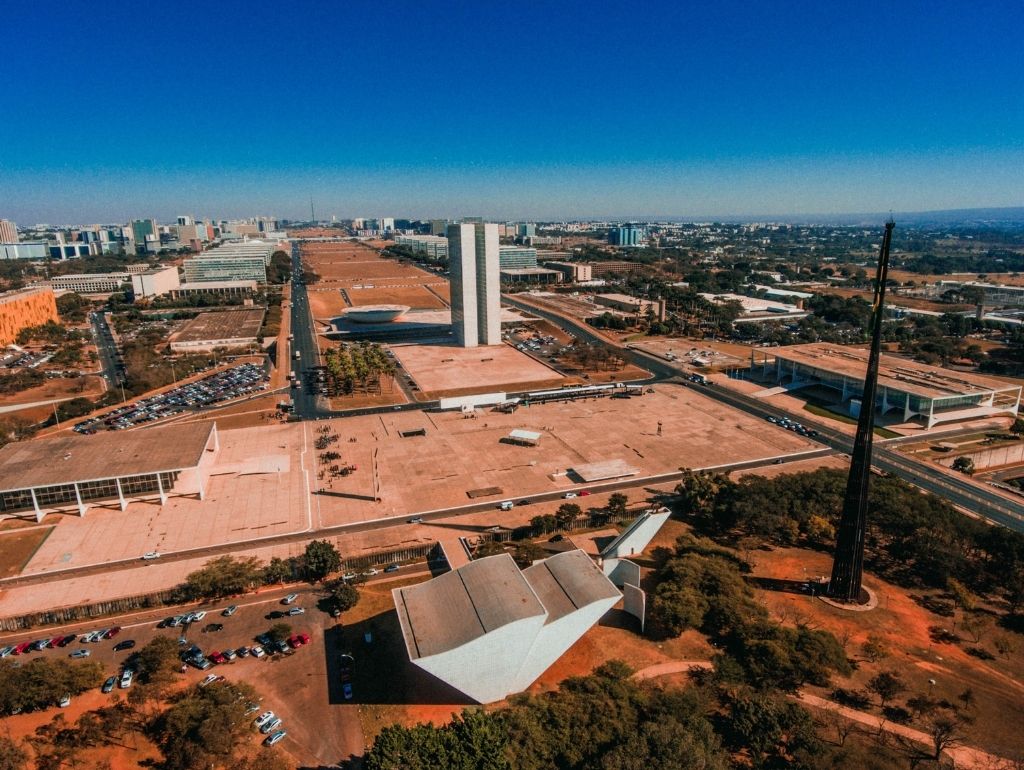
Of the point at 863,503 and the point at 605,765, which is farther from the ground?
the point at 863,503

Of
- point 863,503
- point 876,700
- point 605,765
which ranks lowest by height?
point 876,700

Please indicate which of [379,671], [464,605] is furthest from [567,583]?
[379,671]

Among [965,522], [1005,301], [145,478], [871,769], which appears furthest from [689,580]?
[1005,301]

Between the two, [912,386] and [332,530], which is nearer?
[332,530]

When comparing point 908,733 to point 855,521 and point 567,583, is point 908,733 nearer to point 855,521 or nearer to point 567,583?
point 855,521

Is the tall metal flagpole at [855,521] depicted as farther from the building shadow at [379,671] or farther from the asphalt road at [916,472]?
the building shadow at [379,671]

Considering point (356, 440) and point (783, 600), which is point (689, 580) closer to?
point (783, 600)
